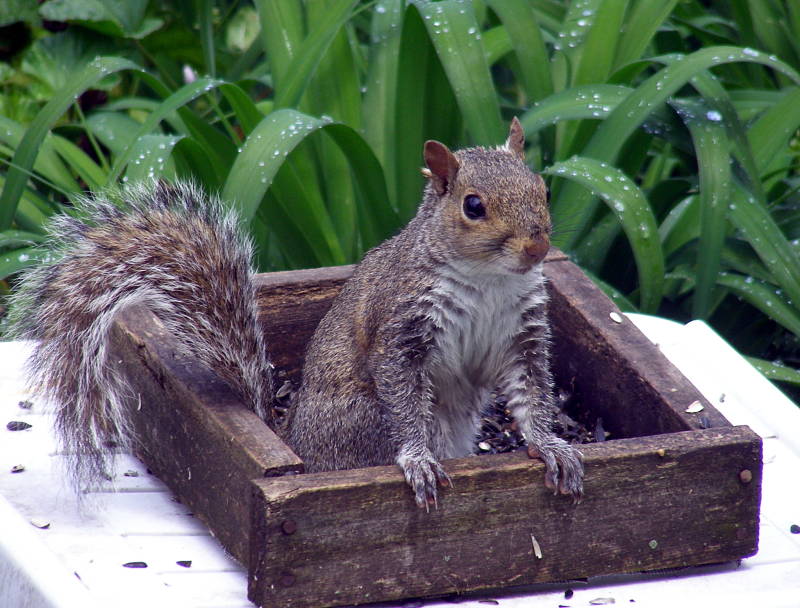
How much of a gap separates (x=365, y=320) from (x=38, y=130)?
1.04 metres

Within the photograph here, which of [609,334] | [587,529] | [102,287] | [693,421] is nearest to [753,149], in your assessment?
[609,334]

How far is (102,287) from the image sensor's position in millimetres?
1429

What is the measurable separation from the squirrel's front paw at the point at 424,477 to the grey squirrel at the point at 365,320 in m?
0.05

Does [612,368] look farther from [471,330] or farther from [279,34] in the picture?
[279,34]

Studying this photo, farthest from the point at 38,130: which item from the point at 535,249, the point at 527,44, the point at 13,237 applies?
the point at 535,249

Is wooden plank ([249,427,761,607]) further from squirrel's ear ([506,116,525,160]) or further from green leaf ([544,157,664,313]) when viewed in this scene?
green leaf ([544,157,664,313])

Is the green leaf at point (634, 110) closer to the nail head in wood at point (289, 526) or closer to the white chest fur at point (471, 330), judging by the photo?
the white chest fur at point (471, 330)

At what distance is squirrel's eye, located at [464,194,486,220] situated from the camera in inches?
54.1

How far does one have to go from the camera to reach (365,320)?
4.92ft

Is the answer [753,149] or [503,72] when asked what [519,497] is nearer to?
[753,149]

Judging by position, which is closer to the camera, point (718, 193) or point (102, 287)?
point (102, 287)

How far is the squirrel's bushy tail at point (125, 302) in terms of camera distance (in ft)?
4.65

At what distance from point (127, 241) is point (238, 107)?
2.94 ft

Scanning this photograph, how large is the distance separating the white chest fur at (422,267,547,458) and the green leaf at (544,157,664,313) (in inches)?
26.2
